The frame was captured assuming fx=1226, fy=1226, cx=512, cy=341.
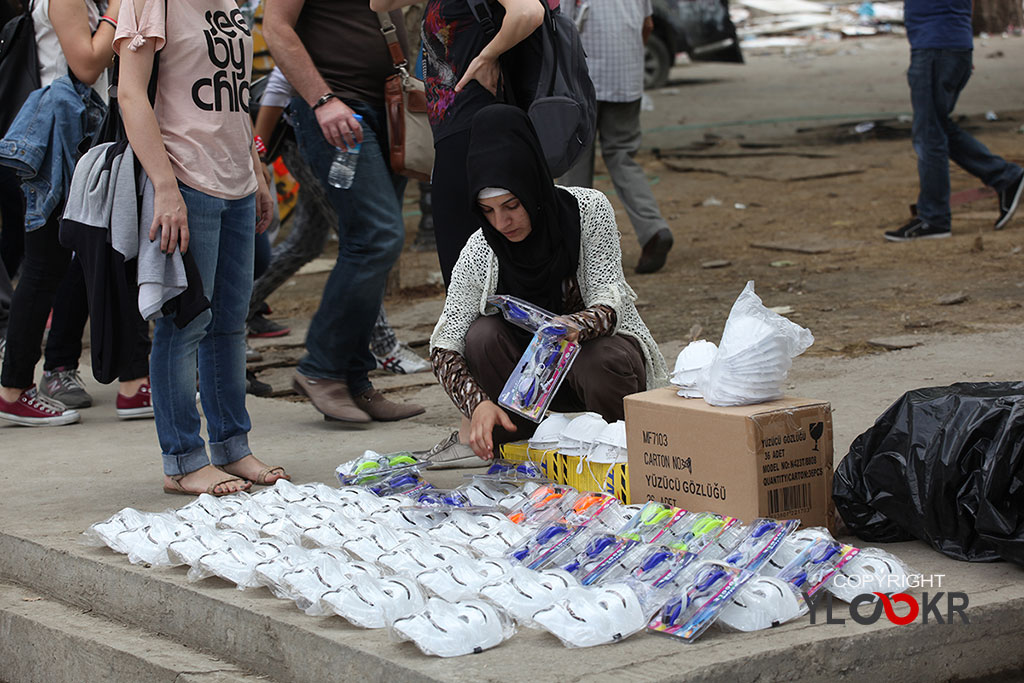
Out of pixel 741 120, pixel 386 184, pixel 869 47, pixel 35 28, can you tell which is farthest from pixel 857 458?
pixel 869 47

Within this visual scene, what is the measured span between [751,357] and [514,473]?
0.92 metres

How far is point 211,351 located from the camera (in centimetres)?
382

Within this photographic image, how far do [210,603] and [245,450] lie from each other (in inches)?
44.8

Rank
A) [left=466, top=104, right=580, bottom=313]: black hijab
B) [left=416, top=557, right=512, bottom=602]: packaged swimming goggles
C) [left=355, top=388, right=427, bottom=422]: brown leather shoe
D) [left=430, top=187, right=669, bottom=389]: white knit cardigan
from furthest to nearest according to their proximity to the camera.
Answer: [left=355, top=388, right=427, bottom=422]: brown leather shoe
[left=430, top=187, right=669, bottom=389]: white knit cardigan
[left=466, top=104, right=580, bottom=313]: black hijab
[left=416, top=557, right=512, bottom=602]: packaged swimming goggles

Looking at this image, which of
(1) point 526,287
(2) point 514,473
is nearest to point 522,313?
(1) point 526,287

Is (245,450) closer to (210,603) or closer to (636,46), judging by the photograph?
(210,603)

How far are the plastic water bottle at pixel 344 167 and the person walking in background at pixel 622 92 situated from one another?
10.3ft

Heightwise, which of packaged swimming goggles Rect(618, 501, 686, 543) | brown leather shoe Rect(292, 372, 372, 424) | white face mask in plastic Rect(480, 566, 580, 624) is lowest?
brown leather shoe Rect(292, 372, 372, 424)

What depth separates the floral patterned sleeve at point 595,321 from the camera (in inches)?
141

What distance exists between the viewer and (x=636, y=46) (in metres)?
7.51

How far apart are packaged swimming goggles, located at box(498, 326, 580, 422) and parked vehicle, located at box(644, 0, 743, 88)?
1449 centimetres

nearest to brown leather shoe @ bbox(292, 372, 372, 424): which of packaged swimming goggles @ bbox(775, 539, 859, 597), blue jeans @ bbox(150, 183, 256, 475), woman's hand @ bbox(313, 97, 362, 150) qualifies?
blue jeans @ bbox(150, 183, 256, 475)

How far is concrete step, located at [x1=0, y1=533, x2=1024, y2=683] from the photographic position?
226 cm

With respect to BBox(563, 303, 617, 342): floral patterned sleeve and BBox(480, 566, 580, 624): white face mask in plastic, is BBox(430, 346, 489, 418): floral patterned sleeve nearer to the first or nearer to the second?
BBox(563, 303, 617, 342): floral patterned sleeve
